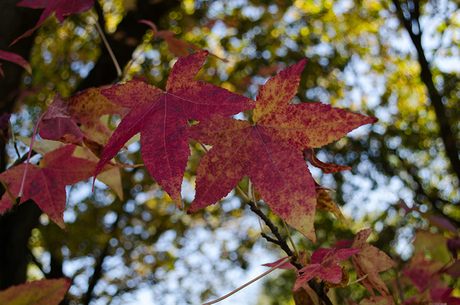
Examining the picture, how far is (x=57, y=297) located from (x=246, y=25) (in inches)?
158

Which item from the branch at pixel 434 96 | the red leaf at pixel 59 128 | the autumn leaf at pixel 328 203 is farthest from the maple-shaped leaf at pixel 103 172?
the branch at pixel 434 96

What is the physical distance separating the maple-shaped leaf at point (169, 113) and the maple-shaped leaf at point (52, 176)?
7.8 inches

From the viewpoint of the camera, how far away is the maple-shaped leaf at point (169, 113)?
38 centimetres

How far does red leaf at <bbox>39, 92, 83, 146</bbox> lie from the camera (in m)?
0.44

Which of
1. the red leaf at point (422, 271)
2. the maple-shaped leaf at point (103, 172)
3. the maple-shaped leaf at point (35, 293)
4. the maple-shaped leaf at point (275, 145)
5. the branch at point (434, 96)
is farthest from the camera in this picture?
the branch at point (434, 96)

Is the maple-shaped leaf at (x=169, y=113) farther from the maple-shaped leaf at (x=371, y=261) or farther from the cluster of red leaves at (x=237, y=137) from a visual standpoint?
the maple-shaped leaf at (x=371, y=261)

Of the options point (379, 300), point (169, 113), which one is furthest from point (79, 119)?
point (379, 300)

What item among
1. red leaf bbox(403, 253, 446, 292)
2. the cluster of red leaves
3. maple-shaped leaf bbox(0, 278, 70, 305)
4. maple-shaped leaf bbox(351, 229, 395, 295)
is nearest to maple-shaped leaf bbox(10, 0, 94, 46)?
the cluster of red leaves

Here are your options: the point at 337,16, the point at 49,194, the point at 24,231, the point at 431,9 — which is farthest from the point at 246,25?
the point at 49,194

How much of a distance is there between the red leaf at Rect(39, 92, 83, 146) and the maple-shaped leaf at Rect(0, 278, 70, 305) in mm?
239

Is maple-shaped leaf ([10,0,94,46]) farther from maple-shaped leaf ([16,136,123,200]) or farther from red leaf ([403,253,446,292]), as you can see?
red leaf ([403,253,446,292])

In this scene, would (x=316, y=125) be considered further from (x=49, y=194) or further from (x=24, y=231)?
(x=24, y=231)

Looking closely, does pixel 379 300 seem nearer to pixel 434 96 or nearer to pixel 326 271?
pixel 326 271

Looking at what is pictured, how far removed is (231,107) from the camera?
40cm
